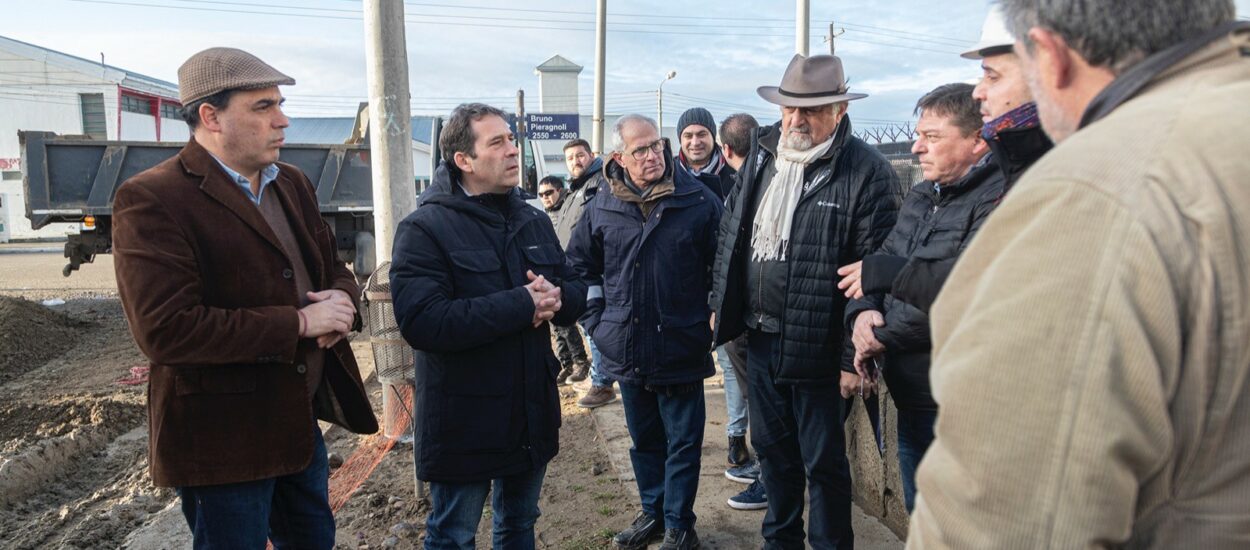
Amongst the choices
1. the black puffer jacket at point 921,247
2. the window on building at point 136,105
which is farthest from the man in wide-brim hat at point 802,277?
the window on building at point 136,105

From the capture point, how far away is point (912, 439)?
293 cm

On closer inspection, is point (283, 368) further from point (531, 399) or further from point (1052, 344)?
point (1052, 344)

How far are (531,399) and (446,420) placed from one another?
311mm

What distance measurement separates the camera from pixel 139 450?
5.68 m

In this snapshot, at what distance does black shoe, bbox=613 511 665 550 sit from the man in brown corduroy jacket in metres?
1.57

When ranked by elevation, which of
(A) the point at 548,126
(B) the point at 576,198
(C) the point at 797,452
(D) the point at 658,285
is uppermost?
(A) the point at 548,126

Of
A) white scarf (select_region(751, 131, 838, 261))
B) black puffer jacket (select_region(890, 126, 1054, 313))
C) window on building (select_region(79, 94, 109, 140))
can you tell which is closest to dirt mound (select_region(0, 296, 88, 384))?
white scarf (select_region(751, 131, 838, 261))

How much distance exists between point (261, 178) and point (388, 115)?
74.3 inches

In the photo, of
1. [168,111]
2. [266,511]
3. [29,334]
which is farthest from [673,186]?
[168,111]

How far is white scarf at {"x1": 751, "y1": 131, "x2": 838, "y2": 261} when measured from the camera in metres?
3.19

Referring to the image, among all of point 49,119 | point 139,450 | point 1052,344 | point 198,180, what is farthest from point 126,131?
point 1052,344

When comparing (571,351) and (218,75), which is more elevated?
(218,75)

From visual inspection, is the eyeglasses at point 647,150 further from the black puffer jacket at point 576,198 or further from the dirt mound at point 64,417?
the dirt mound at point 64,417

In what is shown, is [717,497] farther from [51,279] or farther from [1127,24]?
[51,279]
